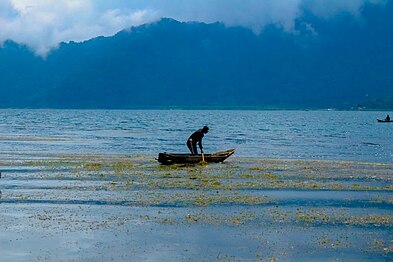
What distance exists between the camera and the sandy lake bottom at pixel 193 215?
67.7 feet

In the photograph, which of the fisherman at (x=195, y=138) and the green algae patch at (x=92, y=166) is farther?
the fisherman at (x=195, y=138)

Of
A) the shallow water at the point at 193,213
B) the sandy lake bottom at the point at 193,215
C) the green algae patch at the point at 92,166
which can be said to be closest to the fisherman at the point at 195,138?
the shallow water at the point at 193,213

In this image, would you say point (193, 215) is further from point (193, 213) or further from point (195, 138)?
point (195, 138)

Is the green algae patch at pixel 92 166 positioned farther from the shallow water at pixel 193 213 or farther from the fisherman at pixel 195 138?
the fisherman at pixel 195 138

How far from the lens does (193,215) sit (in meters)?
26.3

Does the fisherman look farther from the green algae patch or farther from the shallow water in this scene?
the green algae patch

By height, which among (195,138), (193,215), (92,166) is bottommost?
(193,215)

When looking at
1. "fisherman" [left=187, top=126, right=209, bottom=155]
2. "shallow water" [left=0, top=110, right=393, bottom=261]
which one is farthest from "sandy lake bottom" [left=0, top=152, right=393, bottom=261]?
"fisherman" [left=187, top=126, right=209, bottom=155]

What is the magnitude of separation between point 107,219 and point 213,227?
4.14 metres

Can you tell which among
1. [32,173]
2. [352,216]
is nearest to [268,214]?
[352,216]

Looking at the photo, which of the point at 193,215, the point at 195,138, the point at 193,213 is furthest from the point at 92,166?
the point at 193,215

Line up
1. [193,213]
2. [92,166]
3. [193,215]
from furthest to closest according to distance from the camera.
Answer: [92,166] → [193,213] → [193,215]

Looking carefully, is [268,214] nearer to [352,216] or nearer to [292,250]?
[352,216]

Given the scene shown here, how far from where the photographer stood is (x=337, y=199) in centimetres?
3177
